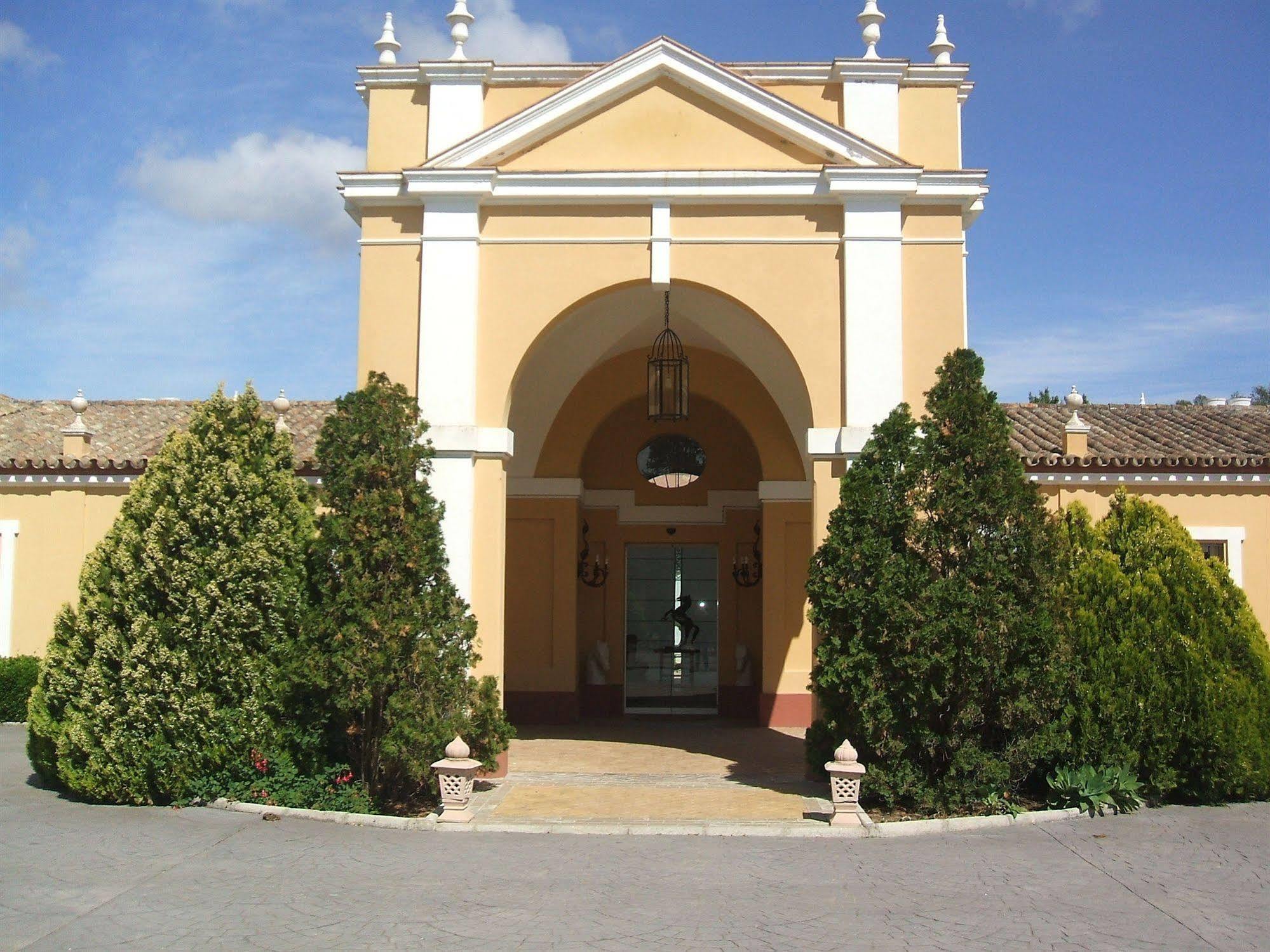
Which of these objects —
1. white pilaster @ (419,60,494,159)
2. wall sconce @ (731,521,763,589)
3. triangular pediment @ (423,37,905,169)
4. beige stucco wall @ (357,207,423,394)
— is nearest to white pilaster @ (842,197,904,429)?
triangular pediment @ (423,37,905,169)

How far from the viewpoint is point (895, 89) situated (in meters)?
10.8

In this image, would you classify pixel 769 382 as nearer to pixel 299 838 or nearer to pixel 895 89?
pixel 895 89

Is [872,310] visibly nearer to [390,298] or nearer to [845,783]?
[845,783]

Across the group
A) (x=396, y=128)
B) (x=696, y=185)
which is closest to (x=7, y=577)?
(x=396, y=128)

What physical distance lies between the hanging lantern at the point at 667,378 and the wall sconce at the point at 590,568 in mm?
2316

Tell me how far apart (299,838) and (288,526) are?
256 cm

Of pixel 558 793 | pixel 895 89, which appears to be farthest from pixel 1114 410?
pixel 558 793

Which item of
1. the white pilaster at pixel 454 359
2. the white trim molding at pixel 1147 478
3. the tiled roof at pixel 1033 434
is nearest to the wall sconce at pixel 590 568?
the tiled roof at pixel 1033 434

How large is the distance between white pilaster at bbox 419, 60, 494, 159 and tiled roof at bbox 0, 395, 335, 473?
456cm

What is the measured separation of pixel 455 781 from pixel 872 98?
24.1 ft

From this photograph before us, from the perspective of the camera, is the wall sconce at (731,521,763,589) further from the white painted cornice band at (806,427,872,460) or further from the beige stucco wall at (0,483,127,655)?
the beige stucco wall at (0,483,127,655)

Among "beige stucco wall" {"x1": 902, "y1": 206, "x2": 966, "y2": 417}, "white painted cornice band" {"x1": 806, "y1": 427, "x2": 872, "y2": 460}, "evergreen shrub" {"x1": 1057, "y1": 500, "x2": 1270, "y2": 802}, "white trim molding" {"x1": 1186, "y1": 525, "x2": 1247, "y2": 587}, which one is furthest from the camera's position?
"white trim molding" {"x1": 1186, "y1": 525, "x2": 1247, "y2": 587}

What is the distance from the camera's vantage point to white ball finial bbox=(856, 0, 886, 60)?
11.0 metres

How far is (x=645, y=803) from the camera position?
31.3 ft
